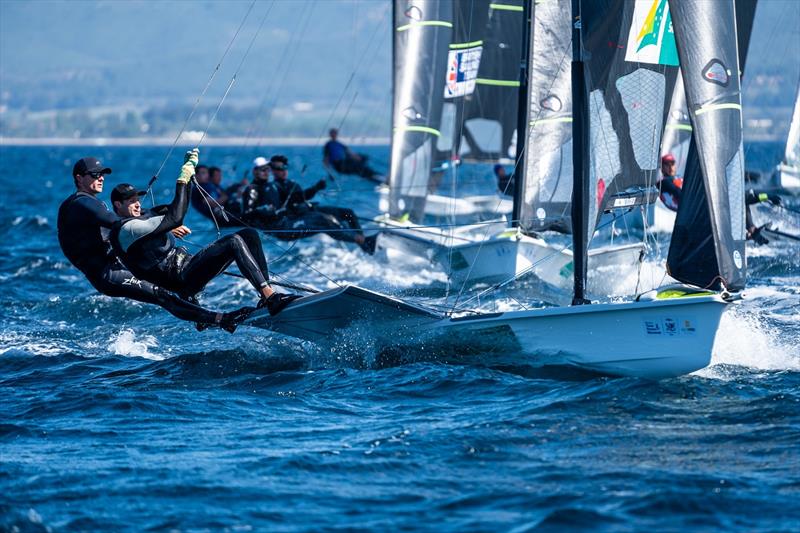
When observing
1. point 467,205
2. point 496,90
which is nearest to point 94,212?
point 496,90

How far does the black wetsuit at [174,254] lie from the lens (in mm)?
8234

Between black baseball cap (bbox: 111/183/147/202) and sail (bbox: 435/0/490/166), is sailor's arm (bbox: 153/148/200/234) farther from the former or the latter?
sail (bbox: 435/0/490/166)

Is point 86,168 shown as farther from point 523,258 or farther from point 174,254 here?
point 523,258

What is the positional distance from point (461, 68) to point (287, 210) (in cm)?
485

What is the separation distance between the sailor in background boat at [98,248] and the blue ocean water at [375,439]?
1.75 ft

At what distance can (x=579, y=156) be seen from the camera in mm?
8305

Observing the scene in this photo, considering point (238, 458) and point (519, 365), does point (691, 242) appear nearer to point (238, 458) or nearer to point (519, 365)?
point (519, 365)

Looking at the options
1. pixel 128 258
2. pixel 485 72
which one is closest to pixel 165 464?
pixel 128 258

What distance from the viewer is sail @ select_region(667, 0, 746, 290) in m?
7.91

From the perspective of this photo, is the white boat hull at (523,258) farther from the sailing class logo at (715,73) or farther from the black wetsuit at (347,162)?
the black wetsuit at (347,162)

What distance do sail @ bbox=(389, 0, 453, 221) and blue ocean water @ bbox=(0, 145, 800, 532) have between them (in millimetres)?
6002

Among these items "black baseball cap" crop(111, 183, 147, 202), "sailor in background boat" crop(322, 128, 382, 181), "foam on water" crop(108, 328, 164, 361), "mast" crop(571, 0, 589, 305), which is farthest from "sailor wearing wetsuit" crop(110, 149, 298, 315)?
"sailor in background boat" crop(322, 128, 382, 181)

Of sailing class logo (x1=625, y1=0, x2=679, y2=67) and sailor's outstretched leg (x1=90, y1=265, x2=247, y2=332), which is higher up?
sailing class logo (x1=625, y1=0, x2=679, y2=67)

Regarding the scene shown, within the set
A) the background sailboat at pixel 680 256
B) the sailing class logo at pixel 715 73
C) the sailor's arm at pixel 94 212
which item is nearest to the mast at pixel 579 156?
the background sailboat at pixel 680 256
